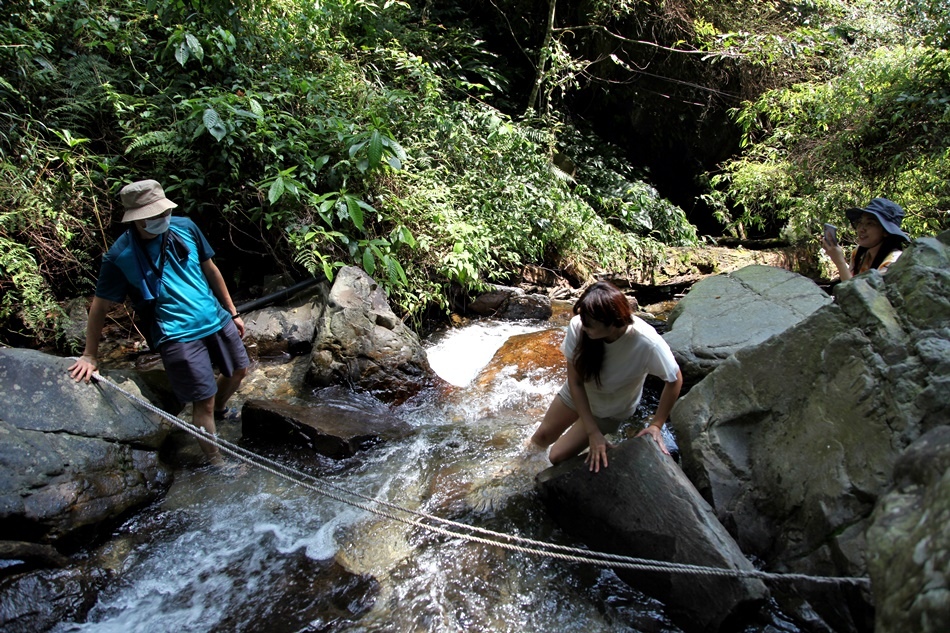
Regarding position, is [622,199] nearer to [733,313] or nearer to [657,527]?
[733,313]

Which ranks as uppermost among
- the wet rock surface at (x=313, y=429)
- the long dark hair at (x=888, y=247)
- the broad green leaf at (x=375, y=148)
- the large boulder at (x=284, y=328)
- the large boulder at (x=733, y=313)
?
the broad green leaf at (x=375, y=148)

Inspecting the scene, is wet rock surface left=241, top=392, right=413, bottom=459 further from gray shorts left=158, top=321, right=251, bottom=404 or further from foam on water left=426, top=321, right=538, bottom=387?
foam on water left=426, top=321, right=538, bottom=387

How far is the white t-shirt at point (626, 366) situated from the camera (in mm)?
3049

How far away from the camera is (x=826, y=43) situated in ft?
32.0

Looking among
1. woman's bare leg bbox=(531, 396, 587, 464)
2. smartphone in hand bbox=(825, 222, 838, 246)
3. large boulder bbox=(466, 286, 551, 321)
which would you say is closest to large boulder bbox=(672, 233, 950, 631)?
woman's bare leg bbox=(531, 396, 587, 464)

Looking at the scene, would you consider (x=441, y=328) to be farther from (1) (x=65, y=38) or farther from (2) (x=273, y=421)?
(1) (x=65, y=38)

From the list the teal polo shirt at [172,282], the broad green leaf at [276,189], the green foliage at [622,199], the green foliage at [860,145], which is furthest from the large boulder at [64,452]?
the green foliage at [860,145]

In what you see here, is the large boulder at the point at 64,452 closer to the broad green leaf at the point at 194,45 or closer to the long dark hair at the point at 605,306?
the long dark hair at the point at 605,306

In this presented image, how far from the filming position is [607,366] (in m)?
3.21

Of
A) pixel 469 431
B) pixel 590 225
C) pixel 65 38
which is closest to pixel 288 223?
pixel 469 431

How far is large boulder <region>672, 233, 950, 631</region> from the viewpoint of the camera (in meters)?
2.56

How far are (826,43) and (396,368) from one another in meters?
9.87

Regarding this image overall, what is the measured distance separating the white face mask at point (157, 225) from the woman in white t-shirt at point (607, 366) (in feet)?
8.59

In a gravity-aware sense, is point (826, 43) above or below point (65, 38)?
below
